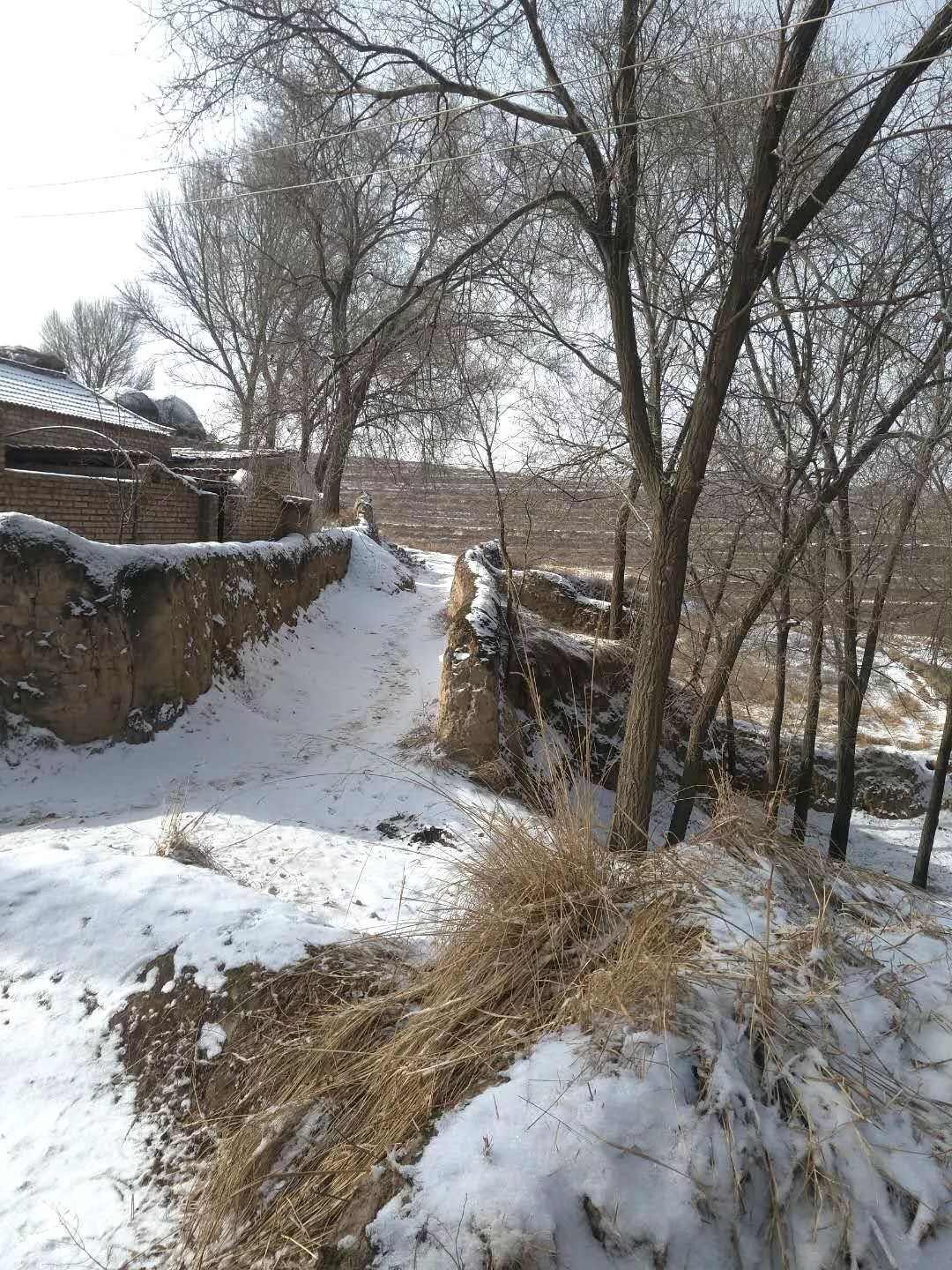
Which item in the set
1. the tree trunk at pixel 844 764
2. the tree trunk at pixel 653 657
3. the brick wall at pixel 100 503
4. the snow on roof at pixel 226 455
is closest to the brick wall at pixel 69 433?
the snow on roof at pixel 226 455

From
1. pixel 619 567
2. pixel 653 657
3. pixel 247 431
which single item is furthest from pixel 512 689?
pixel 619 567

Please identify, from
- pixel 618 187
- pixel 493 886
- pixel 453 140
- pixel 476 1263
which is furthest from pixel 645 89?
pixel 476 1263

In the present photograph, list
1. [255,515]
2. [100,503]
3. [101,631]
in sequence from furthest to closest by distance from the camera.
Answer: [255,515]
[100,503]
[101,631]

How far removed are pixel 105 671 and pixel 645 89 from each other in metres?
5.88

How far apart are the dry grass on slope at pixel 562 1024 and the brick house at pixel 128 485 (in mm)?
6606

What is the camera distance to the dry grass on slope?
5.14ft

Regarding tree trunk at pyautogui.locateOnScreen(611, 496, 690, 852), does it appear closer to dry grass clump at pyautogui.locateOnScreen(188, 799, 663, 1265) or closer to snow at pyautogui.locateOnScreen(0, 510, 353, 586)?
dry grass clump at pyautogui.locateOnScreen(188, 799, 663, 1265)

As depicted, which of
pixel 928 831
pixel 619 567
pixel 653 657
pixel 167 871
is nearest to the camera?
pixel 167 871

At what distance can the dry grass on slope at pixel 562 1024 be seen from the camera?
5.14ft

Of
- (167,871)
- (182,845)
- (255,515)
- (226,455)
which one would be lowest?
(182,845)

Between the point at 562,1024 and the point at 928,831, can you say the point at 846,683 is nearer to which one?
the point at 928,831

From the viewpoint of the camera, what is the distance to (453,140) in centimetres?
553

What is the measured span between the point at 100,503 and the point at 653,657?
22.9 ft

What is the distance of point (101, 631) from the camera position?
637 cm
